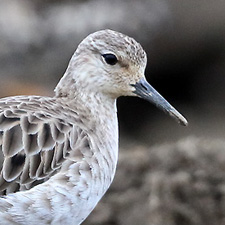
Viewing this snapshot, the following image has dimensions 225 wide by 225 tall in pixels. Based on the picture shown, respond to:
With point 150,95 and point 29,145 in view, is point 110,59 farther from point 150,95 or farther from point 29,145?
point 29,145

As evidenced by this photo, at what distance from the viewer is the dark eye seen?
21.9 ft

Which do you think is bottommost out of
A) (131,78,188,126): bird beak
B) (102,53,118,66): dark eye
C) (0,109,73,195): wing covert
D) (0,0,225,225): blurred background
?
(0,109,73,195): wing covert

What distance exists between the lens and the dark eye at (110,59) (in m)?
6.68

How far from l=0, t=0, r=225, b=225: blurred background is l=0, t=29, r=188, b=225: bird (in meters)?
2.50

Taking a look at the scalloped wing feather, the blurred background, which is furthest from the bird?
the blurred background

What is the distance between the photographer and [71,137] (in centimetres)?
657

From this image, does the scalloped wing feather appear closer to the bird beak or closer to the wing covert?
the wing covert

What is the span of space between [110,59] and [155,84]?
7453mm

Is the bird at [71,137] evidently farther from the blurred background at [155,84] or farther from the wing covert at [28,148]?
the blurred background at [155,84]

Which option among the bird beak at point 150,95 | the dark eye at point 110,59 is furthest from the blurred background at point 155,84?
the dark eye at point 110,59

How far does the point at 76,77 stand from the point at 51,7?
11.3 m

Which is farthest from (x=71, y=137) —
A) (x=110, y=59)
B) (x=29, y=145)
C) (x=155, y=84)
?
(x=155, y=84)

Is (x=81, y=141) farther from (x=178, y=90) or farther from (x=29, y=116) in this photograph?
(x=178, y=90)

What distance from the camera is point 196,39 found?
1473cm
